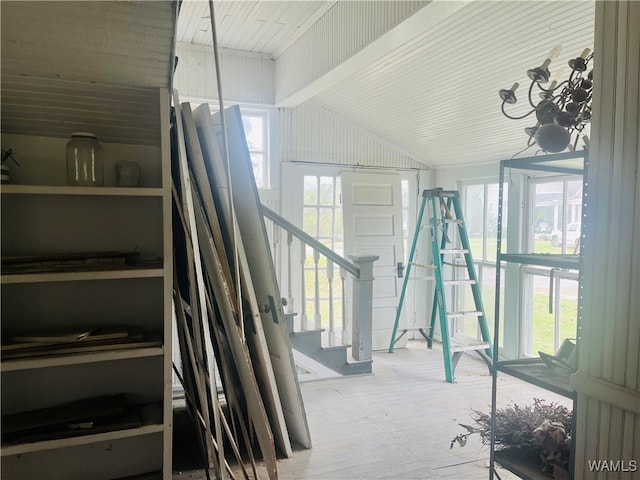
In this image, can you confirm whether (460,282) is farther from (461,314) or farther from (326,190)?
(326,190)

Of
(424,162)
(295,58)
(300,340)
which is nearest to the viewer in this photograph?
(300,340)

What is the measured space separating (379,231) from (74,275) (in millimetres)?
3483

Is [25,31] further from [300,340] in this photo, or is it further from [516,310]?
[516,310]

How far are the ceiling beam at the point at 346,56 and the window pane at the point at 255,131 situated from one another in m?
0.25

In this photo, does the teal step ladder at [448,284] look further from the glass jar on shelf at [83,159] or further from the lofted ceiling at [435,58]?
the glass jar on shelf at [83,159]

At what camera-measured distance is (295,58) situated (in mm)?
3730

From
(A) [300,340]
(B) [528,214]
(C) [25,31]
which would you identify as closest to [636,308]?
(C) [25,31]

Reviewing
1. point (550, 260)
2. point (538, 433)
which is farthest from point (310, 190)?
point (538, 433)

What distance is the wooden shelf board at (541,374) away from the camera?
146 cm

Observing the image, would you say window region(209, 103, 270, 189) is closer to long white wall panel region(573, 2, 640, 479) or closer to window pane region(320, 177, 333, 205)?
window pane region(320, 177, 333, 205)

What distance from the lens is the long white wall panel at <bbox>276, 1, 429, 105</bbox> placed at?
2520mm

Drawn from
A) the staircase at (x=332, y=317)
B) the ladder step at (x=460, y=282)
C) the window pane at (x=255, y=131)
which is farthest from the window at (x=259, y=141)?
the ladder step at (x=460, y=282)

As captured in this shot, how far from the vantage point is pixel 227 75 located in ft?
13.2

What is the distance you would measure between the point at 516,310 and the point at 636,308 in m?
2.99
